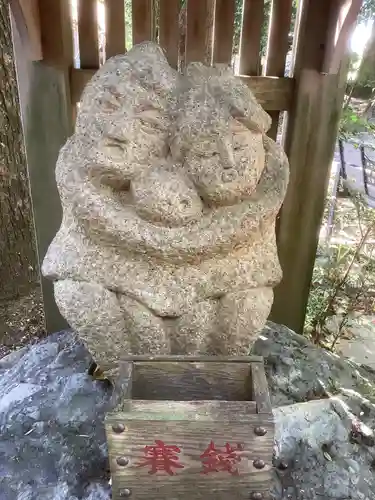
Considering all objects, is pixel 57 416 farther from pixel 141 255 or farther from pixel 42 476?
pixel 141 255

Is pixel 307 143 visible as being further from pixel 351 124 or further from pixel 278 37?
pixel 351 124

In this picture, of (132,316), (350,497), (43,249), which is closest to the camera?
(350,497)

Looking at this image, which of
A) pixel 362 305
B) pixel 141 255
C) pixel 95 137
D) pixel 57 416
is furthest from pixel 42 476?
pixel 362 305

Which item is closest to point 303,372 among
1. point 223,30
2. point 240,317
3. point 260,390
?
point 240,317

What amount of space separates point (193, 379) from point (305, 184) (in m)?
1.62

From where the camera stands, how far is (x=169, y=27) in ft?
8.35

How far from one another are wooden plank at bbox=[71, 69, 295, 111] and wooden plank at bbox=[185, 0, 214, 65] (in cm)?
25

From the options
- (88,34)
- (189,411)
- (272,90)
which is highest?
(88,34)

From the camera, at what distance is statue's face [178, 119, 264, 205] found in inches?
69.7

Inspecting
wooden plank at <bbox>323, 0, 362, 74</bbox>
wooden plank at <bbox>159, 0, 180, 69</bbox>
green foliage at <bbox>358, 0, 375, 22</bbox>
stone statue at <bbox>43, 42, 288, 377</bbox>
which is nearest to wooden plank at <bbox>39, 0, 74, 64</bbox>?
wooden plank at <bbox>159, 0, 180, 69</bbox>

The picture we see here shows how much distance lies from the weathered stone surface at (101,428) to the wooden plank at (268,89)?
126 cm

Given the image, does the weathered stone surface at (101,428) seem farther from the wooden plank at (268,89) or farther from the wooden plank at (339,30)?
the wooden plank at (339,30)

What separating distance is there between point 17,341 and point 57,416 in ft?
5.55

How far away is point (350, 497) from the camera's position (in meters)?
1.76
